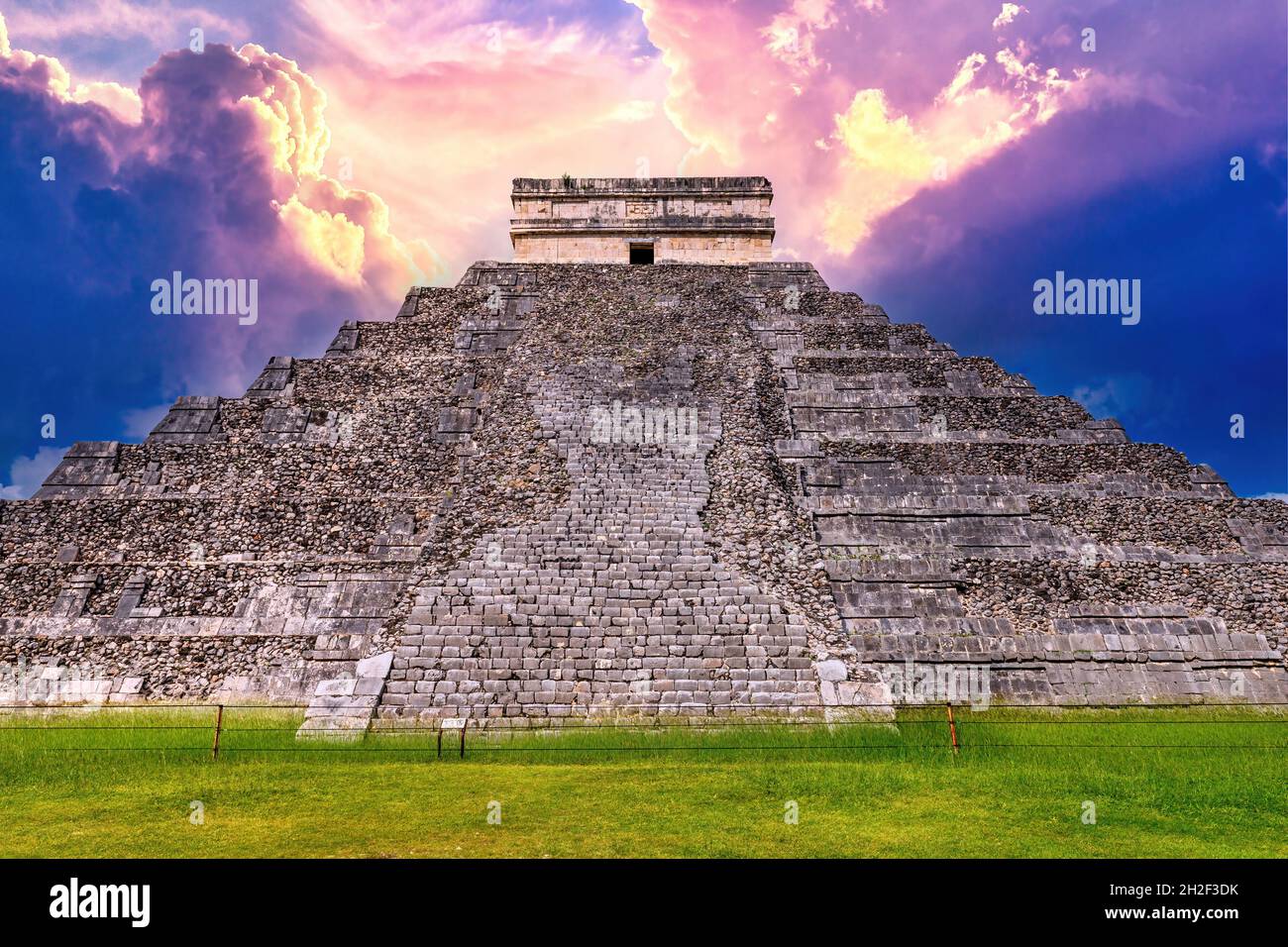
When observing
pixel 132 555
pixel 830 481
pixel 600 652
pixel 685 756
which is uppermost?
pixel 830 481

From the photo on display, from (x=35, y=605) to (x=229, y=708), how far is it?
4505 mm

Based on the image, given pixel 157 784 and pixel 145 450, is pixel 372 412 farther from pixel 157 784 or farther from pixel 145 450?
pixel 157 784

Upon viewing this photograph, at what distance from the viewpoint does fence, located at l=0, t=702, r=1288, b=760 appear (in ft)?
32.7

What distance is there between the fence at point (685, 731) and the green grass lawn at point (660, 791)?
0.18 feet

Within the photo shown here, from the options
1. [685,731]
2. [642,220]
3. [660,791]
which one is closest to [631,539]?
[685,731]

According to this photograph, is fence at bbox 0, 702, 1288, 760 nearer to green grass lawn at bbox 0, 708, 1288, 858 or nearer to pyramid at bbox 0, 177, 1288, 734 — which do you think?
green grass lawn at bbox 0, 708, 1288, 858

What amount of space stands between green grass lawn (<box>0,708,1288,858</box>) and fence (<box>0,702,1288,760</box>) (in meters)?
0.05

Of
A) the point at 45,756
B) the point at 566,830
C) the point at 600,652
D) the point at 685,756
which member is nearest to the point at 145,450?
the point at 45,756

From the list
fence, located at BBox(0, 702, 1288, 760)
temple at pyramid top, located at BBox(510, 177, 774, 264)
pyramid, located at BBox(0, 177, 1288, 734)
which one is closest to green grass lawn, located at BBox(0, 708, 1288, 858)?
fence, located at BBox(0, 702, 1288, 760)

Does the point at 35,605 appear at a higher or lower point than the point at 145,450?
lower

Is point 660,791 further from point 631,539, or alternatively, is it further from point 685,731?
point 631,539

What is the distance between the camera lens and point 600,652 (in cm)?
1230

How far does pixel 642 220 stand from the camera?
2534 cm

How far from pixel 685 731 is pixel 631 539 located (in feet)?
13.2
